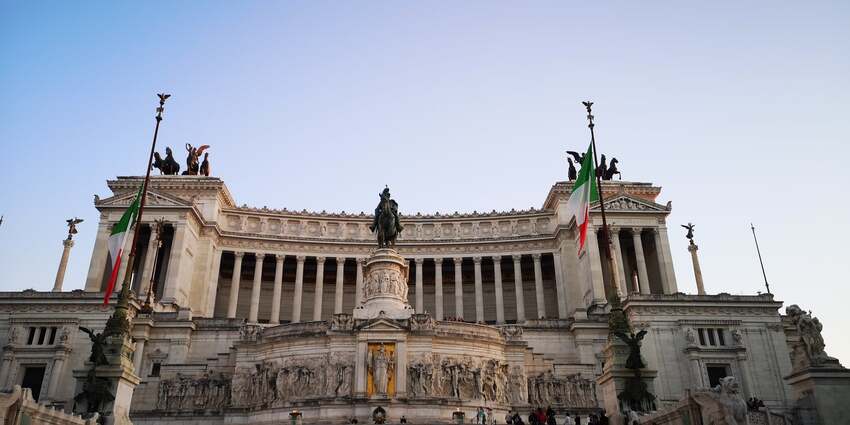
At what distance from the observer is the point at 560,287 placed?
63.9 meters

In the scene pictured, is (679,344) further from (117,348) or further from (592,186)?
(117,348)

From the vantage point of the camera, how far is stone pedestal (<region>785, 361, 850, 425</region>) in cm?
1973

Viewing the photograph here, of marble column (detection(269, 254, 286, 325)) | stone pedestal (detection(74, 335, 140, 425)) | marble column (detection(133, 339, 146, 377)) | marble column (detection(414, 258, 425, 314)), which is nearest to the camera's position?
stone pedestal (detection(74, 335, 140, 425))

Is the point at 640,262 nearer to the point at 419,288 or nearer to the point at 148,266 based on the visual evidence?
the point at 419,288

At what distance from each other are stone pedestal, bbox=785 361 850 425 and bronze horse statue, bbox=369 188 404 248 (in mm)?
26497

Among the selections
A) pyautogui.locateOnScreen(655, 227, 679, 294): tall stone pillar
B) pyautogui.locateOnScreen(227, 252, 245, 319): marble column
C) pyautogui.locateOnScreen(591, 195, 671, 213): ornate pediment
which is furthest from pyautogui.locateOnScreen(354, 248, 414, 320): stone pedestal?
pyautogui.locateOnScreen(655, 227, 679, 294): tall stone pillar

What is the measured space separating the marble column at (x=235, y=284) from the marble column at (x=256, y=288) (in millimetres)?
1585

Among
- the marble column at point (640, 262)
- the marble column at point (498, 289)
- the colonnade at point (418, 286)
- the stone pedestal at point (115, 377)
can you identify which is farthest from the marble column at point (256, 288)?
the stone pedestal at point (115, 377)

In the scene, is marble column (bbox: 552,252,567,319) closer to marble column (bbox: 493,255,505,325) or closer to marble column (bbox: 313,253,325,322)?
marble column (bbox: 493,255,505,325)

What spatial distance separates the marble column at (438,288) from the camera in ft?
215

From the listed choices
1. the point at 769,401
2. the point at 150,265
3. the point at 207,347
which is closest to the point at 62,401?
the point at 207,347

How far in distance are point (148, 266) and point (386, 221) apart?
1074 inches

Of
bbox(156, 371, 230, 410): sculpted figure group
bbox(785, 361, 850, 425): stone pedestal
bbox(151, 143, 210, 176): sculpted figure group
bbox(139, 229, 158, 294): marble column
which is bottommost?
bbox(785, 361, 850, 425): stone pedestal

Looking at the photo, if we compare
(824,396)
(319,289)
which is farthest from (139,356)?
(824,396)
